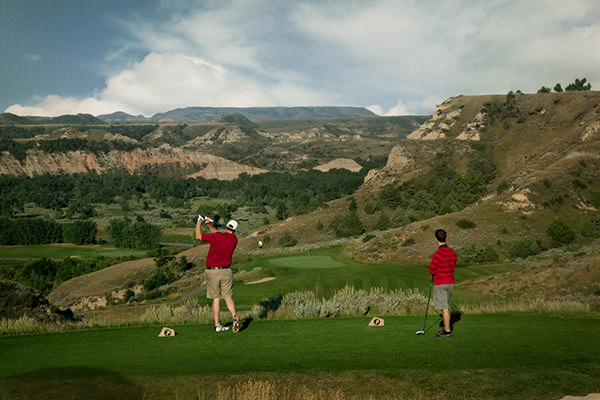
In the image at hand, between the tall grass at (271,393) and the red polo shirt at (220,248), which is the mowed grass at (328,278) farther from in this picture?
the tall grass at (271,393)

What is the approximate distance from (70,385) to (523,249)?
45.2 m

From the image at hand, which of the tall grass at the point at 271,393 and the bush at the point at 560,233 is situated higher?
the tall grass at the point at 271,393

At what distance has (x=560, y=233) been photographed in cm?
4675

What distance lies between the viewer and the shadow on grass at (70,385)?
20.1ft

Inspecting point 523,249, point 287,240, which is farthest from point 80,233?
point 523,249

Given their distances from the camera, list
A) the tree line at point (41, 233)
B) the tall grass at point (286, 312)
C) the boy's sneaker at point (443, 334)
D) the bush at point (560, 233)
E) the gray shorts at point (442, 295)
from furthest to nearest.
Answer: the tree line at point (41, 233)
the bush at point (560, 233)
the tall grass at point (286, 312)
the gray shorts at point (442, 295)
the boy's sneaker at point (443, 334)

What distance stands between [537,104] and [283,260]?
3677 inches

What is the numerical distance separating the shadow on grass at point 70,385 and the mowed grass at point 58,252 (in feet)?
326

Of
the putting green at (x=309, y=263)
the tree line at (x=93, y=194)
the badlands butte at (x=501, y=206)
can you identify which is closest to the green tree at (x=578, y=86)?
the badlands butte at (x=501, y=206)

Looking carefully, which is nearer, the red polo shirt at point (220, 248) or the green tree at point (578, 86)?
the red polo shirt at point (220, 248)

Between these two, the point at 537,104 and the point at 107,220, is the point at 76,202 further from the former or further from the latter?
the point at 537,104

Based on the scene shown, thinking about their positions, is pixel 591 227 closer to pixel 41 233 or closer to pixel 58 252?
pixel 58 252

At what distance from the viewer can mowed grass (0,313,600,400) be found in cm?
616

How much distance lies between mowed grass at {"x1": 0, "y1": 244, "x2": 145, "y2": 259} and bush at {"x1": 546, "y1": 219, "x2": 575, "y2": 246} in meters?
88.6
